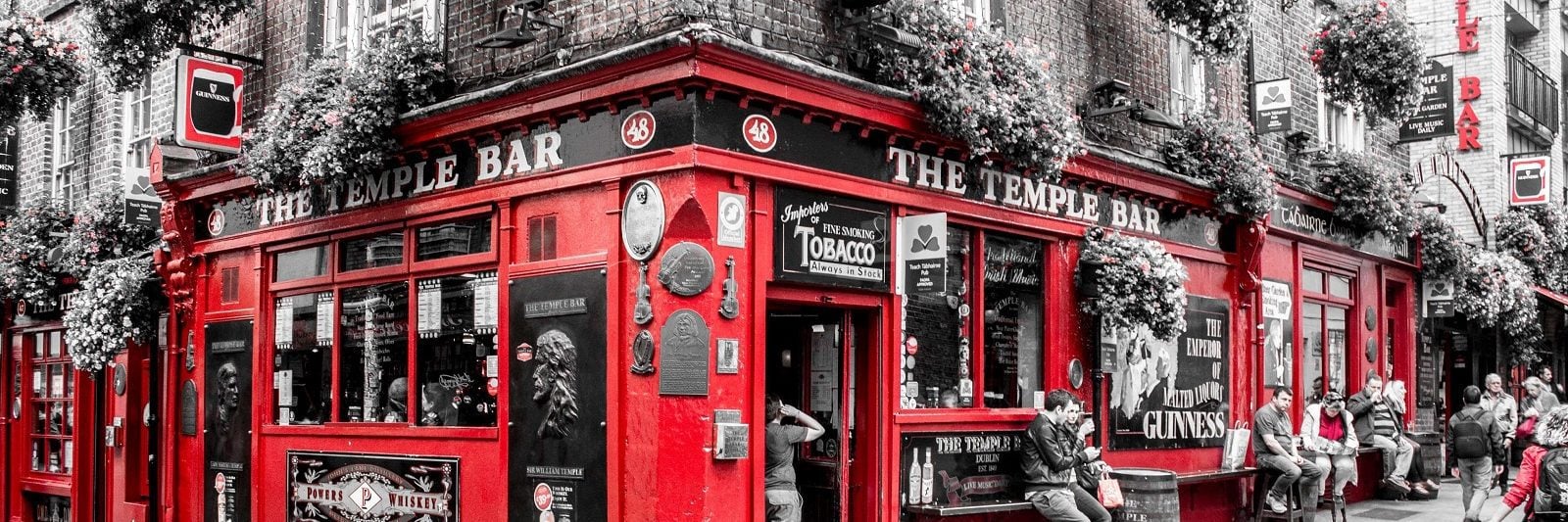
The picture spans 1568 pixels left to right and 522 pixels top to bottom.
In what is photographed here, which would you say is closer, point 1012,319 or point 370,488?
point 370,488

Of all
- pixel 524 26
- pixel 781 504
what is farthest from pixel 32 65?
pixel 781 504

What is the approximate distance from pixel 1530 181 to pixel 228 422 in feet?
60.0

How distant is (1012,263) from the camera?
477 inches

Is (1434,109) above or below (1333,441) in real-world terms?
above

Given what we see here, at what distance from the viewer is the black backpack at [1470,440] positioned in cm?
1397

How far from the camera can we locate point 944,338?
11289 millimetres

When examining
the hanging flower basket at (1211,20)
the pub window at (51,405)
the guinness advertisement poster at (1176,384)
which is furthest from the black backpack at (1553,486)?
the pub window at (51,405)

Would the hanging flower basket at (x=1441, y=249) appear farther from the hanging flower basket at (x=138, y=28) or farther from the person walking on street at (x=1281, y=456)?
the hanging flower basket at (x=138, y=28)

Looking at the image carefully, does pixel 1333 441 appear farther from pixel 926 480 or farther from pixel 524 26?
pixel 524 26

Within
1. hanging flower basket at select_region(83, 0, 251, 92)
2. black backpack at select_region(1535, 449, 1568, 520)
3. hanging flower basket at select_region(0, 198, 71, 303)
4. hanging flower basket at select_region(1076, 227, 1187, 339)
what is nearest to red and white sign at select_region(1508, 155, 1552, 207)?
hanging flower basket at select_region(1076, 227, 1187, 339)

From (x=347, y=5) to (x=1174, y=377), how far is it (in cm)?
856

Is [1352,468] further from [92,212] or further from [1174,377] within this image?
[92,212]

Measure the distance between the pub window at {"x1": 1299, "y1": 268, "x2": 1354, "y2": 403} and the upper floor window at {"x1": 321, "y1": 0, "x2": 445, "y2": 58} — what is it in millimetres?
10262

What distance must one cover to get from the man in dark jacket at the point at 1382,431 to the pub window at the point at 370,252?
1088 centimetres
